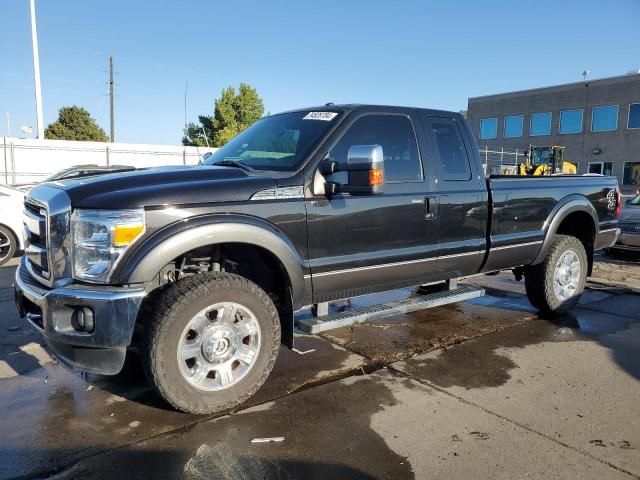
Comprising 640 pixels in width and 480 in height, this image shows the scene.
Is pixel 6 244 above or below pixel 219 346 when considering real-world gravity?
below

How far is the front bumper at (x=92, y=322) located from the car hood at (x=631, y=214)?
9.46 m

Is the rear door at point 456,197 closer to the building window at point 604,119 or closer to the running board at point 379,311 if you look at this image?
the running board at point 379,311

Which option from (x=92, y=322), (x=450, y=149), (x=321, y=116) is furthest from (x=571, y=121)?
(x=92, y=322)

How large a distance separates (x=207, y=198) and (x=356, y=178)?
1038 millimetres

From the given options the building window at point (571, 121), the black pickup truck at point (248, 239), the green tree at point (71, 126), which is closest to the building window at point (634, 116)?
the building window at point (571, 121)

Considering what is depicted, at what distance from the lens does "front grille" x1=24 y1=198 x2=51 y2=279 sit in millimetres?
3244

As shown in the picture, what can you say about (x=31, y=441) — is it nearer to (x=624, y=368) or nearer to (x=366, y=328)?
(x=366, y=328)

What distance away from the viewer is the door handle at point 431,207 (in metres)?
4.28

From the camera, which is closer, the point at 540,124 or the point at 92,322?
the point at 92,322

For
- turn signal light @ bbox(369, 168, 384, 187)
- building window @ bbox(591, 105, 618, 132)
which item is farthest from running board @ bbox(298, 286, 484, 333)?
building window @ bbox(591, 105, 618, 132)

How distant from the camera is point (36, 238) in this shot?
3438 mm

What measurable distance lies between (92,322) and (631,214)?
980 centimetres

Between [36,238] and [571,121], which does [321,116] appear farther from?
[571,121]

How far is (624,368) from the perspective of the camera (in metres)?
4.28
